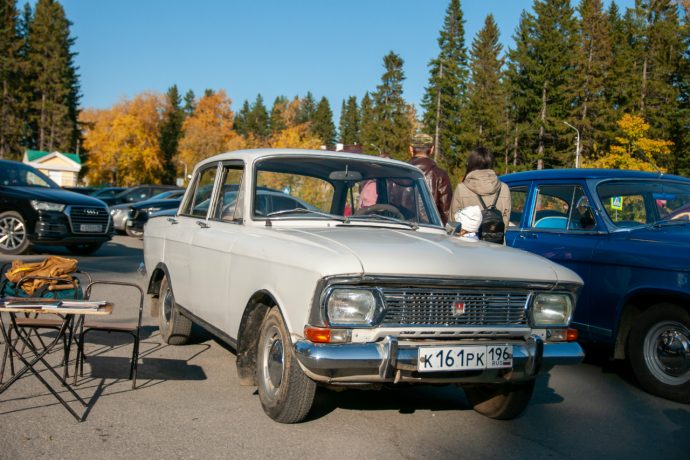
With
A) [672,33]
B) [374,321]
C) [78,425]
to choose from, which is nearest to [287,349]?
[374,321]

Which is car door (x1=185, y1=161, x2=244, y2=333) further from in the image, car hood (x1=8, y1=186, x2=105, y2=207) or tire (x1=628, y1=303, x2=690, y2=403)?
car hood (x1=8, y1=186, x2=105, y2=207)

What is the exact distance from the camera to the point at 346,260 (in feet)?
13.3

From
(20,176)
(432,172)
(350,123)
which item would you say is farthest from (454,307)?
(350,123)

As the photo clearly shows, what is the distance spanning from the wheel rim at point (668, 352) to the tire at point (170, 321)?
163 inches

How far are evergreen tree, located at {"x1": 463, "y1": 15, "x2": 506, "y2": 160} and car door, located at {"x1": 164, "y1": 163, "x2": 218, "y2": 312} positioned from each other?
217 feet

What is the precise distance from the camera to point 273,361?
465 centimetres

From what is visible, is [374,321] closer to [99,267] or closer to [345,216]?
[345,216]

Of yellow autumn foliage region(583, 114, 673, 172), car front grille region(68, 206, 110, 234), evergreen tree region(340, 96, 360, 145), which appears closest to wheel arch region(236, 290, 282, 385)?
car front grille region(68, 206, 110, 234)

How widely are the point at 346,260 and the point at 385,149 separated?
80158 mm

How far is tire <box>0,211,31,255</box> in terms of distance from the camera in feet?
45.4

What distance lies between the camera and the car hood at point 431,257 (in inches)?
163

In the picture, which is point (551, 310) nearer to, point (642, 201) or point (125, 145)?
point (642, 201)

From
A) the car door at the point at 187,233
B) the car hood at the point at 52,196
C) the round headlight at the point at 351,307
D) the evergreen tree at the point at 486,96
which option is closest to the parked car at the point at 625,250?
the round headlight at the point at 351,307

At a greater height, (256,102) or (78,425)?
(256,102)
